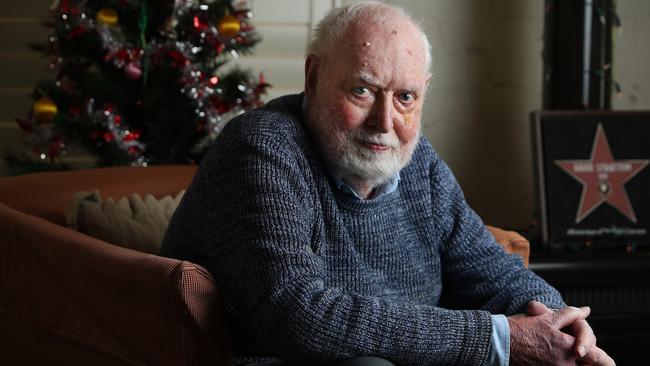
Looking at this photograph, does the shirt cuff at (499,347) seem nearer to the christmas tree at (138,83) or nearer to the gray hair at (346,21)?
the gray hair at (346,21)

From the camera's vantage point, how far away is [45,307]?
5.71 feet

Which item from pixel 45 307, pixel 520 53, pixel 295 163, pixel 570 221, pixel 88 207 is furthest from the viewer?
pixel 520 53

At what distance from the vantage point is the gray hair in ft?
5.52

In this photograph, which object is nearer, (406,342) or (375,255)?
(406,342)

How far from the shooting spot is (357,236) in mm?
1709

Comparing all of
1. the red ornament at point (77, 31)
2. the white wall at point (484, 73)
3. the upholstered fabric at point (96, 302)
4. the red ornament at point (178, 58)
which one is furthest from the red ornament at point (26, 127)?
the upholstered fabric at point (96, 302)

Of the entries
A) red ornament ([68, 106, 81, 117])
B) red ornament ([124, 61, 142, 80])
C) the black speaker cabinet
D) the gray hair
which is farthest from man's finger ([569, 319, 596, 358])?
red ornament ([68, 106, 81, 117])

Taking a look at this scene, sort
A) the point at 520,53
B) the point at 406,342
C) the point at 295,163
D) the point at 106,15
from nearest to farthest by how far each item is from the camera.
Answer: the point at 406,342 < the point at 295,163 < the point at 106,15 < the point at 520,53

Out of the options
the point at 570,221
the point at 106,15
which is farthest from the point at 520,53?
the point at 106,15

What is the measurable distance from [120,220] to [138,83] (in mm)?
1095

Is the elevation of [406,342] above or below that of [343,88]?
below

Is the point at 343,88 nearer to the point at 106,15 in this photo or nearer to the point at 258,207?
the point at 258,207

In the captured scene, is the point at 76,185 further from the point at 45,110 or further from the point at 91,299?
the point at 45,110

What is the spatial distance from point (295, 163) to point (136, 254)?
31 cm
